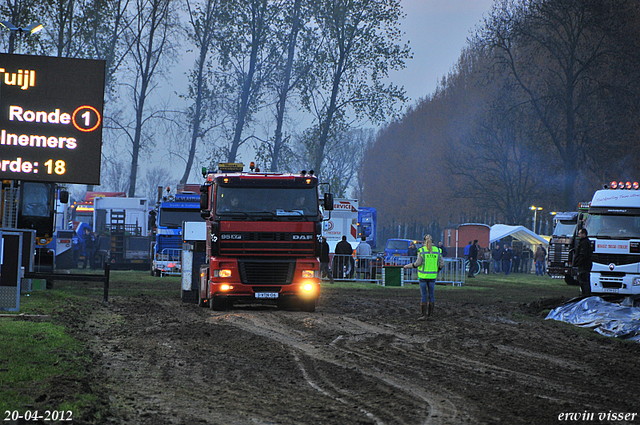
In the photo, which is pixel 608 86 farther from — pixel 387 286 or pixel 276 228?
pixel 276 228

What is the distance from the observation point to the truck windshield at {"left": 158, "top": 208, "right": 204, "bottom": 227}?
103ft

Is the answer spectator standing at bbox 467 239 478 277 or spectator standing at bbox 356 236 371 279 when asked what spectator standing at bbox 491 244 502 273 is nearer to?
spectator standing at bbox 467 239 478 277

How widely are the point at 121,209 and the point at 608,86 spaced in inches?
1086

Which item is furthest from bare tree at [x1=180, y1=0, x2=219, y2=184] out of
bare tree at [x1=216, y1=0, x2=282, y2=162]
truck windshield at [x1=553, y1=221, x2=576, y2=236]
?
truck windshield at [x1=553, y1=221, x2=576, y2=236]

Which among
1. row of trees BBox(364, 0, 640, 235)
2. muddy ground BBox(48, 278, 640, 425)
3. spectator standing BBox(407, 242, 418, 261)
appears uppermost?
row of trees BBox(364, 0, 640, 235)

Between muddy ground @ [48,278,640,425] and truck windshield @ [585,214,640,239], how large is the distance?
8520 millimetres

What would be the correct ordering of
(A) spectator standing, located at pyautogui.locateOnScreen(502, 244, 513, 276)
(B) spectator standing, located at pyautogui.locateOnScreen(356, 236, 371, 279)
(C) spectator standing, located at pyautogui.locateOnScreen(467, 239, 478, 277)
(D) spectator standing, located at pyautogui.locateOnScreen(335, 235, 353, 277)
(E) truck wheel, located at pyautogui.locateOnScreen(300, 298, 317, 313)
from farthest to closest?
(A) spectator standing, located at pyautogui.locateOnScreen(502, 244, 513, 276), (C) spectator standing, located at pyautogui.locateOnScreen(467, 239, 478, 277), (B) spectator standing, located at pyautogui.locateOnScreen(356, 236, 371, 279), (D) spectator standing, located at pyautogui.locateOnScreen(335, 235, 353, 277), (E) truck wheel, located at pyautogui.locateOnScreen(300, 298, 317, 313)

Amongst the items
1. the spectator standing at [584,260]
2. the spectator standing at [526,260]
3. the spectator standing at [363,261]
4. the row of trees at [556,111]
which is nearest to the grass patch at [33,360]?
the spectator standing at [584,260]

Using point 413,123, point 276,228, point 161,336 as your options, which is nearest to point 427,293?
point 276,228

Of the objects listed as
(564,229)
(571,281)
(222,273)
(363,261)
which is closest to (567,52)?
(564,229)

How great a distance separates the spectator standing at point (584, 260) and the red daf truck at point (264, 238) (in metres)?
8.56

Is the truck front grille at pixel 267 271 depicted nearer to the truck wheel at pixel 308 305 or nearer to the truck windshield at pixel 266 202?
the truck wheel at pixel 308 305

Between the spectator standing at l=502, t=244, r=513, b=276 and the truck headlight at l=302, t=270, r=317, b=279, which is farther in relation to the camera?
the spectator standing at l=502, t=244, r=513, b=276

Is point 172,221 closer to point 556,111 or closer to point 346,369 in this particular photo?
point 346,369
